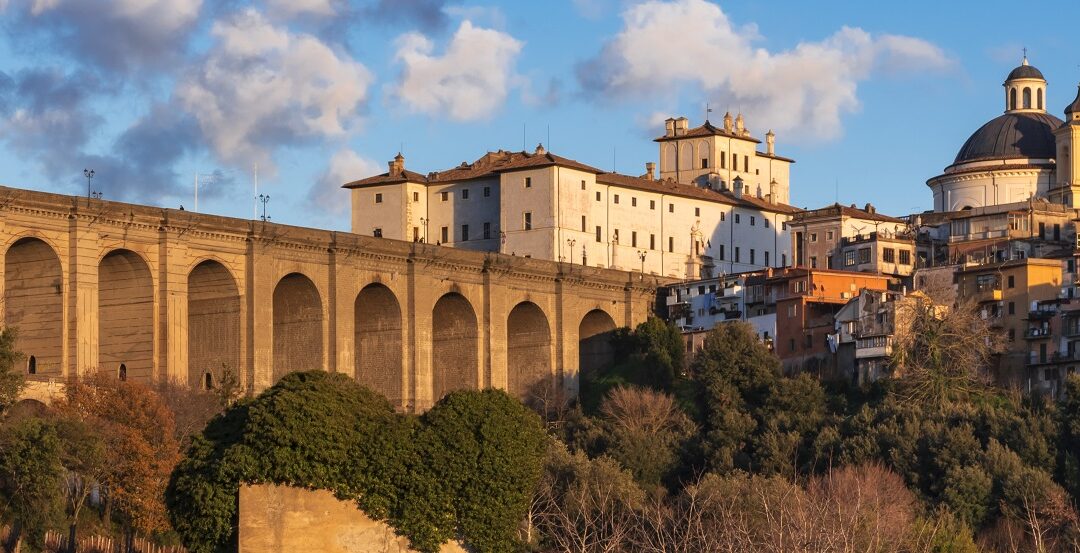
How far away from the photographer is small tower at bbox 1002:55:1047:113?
396 ft

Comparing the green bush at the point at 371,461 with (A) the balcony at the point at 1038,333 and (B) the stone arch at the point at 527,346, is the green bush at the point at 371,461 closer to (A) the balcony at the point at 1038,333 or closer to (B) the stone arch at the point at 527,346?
(A) the balcony at the point at 1038,333

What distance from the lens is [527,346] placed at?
314ft

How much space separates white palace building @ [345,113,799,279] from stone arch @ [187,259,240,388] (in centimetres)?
2594

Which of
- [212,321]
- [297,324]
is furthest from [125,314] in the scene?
[297,324]

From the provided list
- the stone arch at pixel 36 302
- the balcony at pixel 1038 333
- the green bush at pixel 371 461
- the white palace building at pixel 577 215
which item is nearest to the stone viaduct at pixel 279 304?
the stone arch at pixel 36 302

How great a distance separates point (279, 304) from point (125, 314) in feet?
28.5

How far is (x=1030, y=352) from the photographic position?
85.7 meters

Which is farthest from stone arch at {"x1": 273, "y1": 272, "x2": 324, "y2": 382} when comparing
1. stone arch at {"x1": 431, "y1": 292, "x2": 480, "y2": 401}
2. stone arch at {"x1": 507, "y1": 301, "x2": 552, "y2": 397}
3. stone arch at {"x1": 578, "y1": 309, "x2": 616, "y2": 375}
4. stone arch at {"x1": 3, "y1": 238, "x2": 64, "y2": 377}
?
stone arch at {"x1": 578, "y1": 309, "x2": 616, "y2": 375}

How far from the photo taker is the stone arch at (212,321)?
256 ft

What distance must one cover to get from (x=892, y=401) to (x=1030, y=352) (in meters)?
9.69

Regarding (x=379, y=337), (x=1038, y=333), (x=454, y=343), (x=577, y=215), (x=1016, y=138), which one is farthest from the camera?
(x=1016, y=138)

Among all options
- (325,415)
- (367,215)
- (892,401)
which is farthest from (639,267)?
(325,415)

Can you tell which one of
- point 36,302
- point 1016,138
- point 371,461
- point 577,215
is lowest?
point 371,461

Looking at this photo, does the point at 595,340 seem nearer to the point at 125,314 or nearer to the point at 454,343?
the point at 454,343
